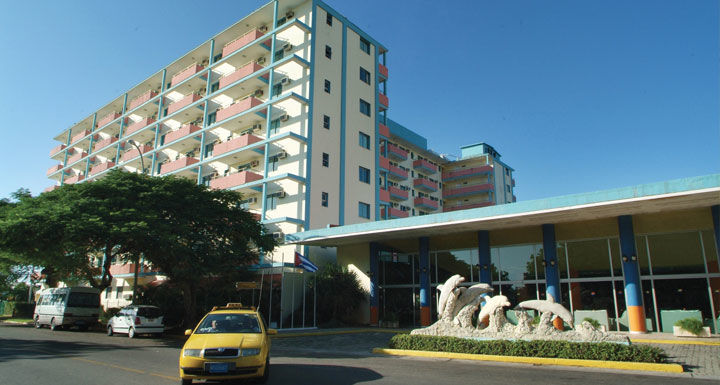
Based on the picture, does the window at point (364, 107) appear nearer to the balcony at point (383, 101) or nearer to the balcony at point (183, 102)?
the balcony at point (383, 101)

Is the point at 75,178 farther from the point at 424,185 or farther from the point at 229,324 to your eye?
the point at 229,324

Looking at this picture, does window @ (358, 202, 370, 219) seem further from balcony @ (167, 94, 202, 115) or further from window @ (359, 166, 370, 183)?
balcony @ (167, 94, 202, 115)

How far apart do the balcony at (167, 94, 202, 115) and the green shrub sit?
42951 millimetres

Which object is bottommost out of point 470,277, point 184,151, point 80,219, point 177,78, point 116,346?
point 116,346

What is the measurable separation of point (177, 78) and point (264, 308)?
105 ft

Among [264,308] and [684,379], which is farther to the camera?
[264,308]

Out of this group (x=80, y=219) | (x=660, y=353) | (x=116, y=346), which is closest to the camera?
(x=660, y=353)

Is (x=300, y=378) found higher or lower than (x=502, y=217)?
lower

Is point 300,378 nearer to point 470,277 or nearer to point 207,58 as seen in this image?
point 470,277

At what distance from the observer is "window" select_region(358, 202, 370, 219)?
3853 centimetres

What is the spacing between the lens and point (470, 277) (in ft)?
86.2

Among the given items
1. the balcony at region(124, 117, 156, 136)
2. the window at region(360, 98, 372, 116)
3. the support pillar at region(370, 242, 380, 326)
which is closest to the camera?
the support pillar at region(370, 242, 380, 326)

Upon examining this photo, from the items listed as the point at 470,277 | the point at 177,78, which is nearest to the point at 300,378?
the point at 470,277

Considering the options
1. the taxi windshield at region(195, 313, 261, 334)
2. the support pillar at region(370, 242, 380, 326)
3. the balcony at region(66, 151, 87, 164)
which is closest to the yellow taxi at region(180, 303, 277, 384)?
the taxi windshield at region(195, 313, 261, 334)
